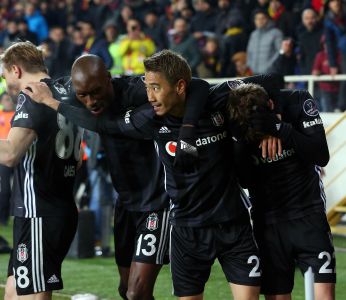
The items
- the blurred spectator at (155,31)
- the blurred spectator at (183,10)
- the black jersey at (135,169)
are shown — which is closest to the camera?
the black jersey at (135,169)

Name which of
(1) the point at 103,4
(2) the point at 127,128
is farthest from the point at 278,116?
(1) the point at 103,4

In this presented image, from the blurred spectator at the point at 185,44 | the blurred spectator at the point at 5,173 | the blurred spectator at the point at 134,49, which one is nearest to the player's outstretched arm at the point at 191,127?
the blurred spectator at the point at 5,173

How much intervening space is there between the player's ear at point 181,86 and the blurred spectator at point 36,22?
15702 millimetres

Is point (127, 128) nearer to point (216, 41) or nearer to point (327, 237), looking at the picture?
point (327, 237)

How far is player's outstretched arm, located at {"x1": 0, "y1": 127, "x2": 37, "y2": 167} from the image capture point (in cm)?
580

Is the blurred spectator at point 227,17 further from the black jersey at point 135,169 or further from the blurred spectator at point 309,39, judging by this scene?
the black jersey at point 135,169

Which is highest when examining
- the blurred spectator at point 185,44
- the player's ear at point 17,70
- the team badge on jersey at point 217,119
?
the blurred spectator at point 185,44

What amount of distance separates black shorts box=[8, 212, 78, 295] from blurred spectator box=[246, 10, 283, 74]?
9.08 meters

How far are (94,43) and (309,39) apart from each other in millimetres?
4658

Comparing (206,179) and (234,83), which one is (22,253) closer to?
(206,179)

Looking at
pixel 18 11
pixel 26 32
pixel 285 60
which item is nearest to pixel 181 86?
pixel 285 60

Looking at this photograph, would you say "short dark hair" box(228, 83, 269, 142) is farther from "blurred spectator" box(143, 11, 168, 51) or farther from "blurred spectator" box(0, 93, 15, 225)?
"blurred spectator" box(143, 11, 168, 51)

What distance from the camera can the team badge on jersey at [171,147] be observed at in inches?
225

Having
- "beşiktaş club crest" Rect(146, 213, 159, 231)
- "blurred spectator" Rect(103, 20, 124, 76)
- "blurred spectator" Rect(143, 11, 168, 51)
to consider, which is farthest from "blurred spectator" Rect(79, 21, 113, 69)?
"beşiktaş club crest" Rect(146, 213, 159, 231)
